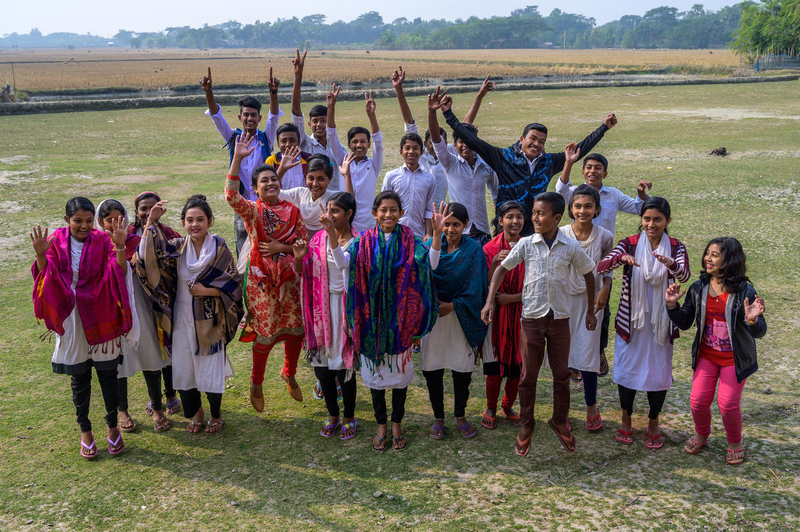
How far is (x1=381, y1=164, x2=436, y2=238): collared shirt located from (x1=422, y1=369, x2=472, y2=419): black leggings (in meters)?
1.55

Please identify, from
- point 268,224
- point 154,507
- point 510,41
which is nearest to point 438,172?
point 268,224

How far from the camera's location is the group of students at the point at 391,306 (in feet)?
12.2

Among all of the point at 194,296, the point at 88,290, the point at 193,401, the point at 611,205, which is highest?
the point at 611,205

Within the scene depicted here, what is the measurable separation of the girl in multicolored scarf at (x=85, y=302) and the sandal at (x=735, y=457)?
3.59 m

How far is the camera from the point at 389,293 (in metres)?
3.83

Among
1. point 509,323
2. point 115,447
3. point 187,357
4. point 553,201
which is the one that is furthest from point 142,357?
point 553,201

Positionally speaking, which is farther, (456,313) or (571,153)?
(571,153)

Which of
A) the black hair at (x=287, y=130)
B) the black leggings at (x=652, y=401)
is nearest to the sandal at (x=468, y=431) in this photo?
the black leggings at (x=652, y=401)

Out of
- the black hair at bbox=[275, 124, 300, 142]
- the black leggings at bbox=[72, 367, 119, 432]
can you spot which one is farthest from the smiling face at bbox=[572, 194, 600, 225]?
the black leggings at bbox=[72, 367, 119, 432]

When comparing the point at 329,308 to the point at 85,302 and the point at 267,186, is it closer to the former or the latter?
the point at 267,186

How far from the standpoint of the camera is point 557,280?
3.77 m

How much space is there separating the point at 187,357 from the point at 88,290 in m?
0.72

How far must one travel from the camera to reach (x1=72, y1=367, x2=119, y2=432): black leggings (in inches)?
149

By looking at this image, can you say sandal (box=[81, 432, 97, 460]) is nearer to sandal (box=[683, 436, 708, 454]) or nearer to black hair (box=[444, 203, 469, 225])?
black hair (box=[444, 203, 469, 225])
